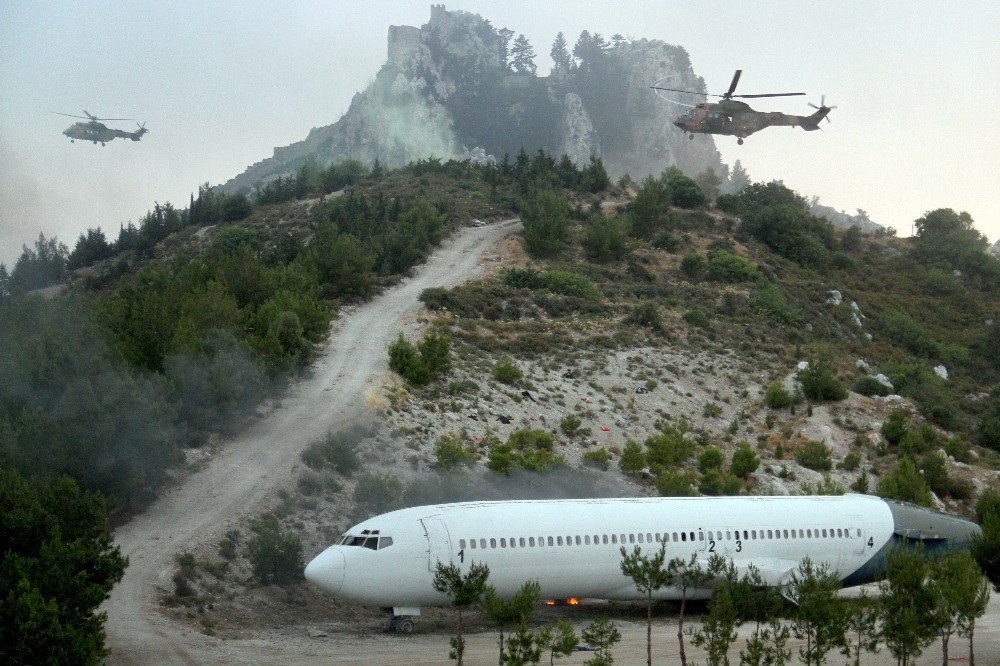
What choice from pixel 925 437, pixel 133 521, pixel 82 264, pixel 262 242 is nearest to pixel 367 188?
pixel 262 242

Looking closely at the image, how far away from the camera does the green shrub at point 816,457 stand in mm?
51312

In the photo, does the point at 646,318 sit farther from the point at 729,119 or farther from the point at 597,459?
the point at 597,459

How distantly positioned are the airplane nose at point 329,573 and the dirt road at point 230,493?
185 centimetres

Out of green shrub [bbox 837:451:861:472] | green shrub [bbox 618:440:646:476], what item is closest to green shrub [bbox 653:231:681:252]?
green shrub [bbox 837:451:861:472]

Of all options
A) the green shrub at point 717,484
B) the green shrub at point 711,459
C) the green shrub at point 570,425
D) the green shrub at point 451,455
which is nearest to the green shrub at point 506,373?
the green shrub at point 570,425

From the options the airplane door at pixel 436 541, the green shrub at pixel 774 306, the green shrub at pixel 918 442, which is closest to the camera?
the airplane door at pixel 436 541

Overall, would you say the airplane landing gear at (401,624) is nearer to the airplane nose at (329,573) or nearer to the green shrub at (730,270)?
the airplane nose at (329,573)

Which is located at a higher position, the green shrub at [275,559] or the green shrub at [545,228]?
the green shrub at [545,228]

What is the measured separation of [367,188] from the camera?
4454 inches

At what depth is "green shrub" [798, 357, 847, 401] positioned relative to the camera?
198 ft

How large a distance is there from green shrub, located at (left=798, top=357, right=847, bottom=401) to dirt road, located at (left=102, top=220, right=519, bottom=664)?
23414mm

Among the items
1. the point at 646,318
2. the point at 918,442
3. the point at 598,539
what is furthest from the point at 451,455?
the point at 646,318

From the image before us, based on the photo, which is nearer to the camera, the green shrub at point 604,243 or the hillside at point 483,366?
the hillside at point 483,366

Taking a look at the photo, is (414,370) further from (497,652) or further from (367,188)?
(367,188)
